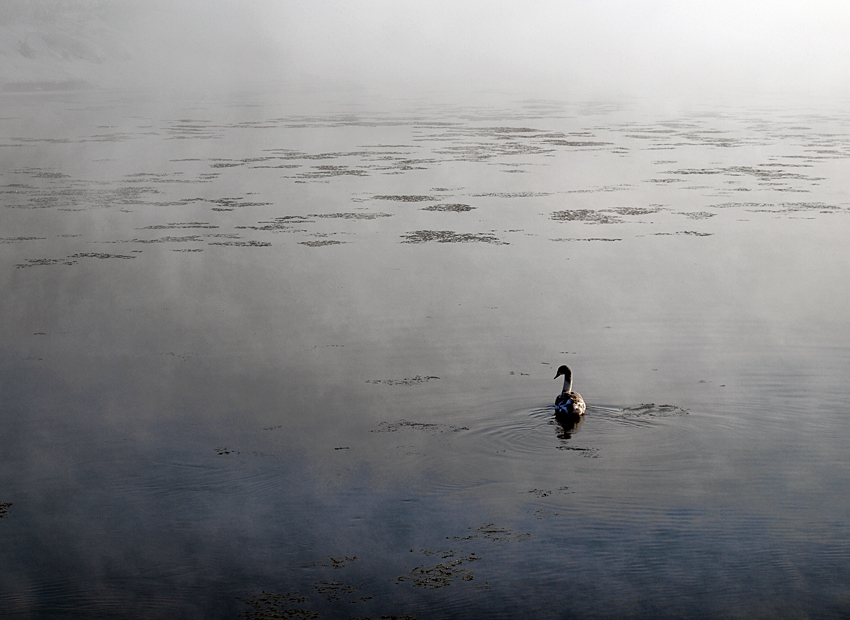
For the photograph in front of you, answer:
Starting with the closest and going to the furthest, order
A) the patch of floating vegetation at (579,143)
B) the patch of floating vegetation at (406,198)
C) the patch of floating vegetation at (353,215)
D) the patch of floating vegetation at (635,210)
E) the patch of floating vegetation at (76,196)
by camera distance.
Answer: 1. the patch of floating vegetation at (353,215)
2. the patch of floating vegetation at (635,210)
3. the patch of floating vegetation at (76,196)
4. the patch of floating vegetation at (406,198)
5. the patch of floating vegetation at (579,143)

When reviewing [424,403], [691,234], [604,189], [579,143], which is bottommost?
[424,403]

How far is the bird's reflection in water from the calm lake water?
0.06m

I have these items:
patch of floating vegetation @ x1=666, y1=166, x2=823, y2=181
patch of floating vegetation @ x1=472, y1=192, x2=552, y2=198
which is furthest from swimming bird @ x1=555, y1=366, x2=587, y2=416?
patch of floating vegetation @ x1=666, y1=166, x2=823, y2=181

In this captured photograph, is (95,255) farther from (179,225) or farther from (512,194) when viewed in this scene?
(512,194)

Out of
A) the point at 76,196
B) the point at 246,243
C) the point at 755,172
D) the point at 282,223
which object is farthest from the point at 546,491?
the point at 755,172

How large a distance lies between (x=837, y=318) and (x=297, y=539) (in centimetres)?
687

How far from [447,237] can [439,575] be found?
31.9 ft

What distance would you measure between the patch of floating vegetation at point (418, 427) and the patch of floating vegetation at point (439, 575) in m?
2.08

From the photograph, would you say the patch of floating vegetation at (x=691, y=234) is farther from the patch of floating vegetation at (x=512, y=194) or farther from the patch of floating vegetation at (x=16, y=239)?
the patch of floating vegetation at (x=16, y=239)

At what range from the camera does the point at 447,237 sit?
15523 millimetres

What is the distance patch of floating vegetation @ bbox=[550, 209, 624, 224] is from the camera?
16.7 meters

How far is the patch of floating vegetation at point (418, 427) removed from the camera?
27.2 ft

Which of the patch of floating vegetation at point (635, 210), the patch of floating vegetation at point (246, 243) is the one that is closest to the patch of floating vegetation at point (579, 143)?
the patch of floating vegetation at point (635, 210)

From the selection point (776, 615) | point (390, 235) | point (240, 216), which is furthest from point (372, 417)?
point (240, 216)
